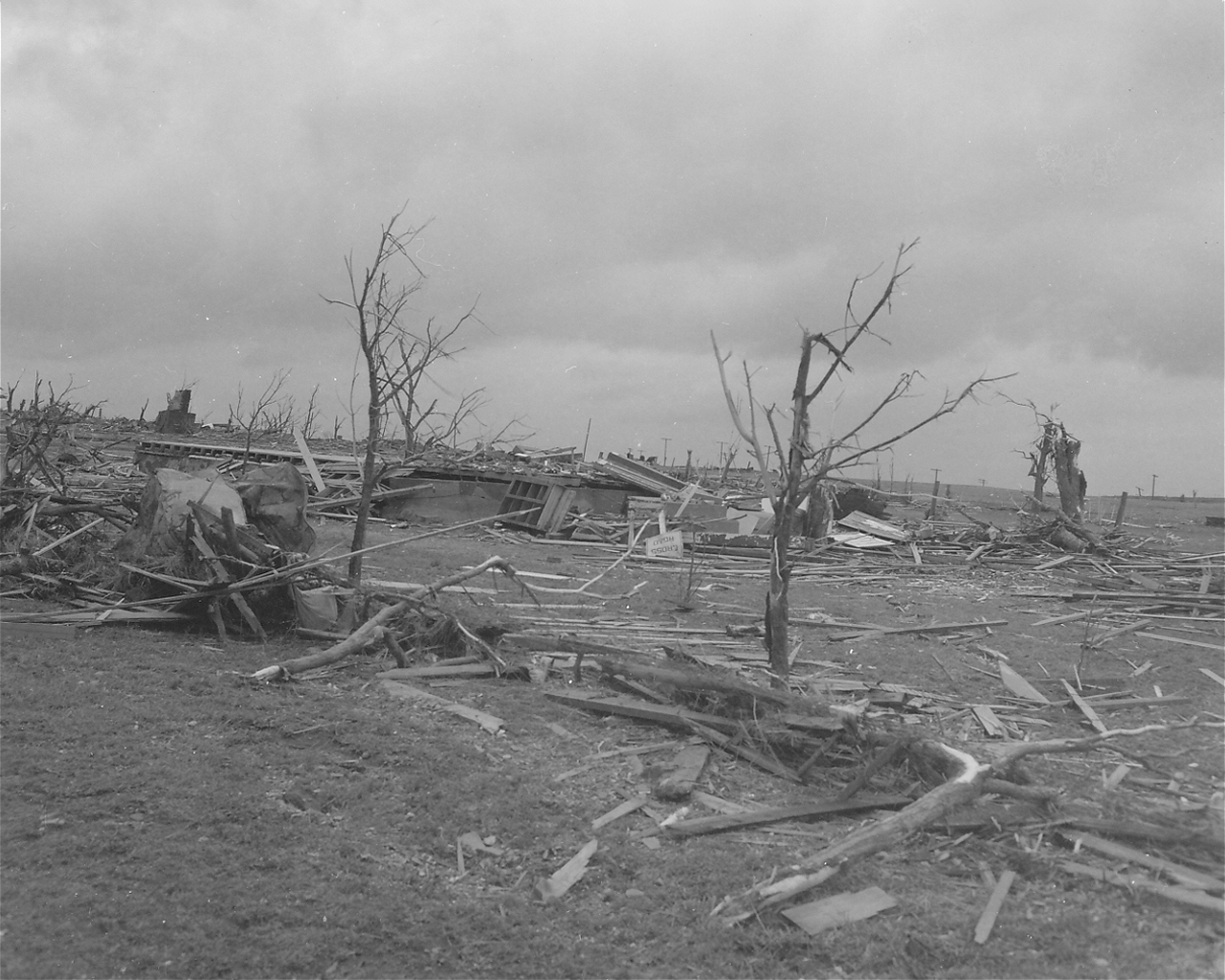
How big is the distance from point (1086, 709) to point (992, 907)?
176 inches

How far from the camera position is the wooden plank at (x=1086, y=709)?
750cm

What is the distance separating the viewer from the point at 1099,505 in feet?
123

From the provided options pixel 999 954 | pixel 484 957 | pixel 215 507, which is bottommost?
pixel 484 957

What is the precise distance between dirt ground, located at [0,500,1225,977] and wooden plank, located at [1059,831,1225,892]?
0.33 ft

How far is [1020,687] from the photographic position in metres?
8.87

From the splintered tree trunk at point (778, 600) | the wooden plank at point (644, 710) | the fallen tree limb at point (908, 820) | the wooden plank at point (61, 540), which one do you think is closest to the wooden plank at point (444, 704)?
the wooden plank at point (644, 710)

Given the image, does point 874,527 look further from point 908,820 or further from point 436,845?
point 436,845

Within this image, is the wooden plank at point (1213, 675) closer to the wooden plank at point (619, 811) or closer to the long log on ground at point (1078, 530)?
the wooden plank at point (619, 811)

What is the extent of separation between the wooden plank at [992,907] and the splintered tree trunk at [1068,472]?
22.7 metres

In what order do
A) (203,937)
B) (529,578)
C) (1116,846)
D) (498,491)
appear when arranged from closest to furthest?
(203,937) < (1116,846) < (529,578) < (498,491)

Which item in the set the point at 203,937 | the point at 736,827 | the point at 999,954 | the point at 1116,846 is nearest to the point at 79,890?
the point at 203,937

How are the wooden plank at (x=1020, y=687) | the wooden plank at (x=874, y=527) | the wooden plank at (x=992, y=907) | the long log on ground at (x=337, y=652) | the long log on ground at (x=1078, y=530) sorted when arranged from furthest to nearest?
the wooden plank at (x=874, y=527), the long log on ground at (x=1078, y=530), the wooden plank at (x=1020, y=687), the long log on ground at (x=337, y=652), the wooden plank at (x=992, y=907)

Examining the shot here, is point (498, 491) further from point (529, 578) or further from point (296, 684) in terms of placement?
point (296, 684)

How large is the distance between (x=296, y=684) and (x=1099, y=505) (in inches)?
1488
